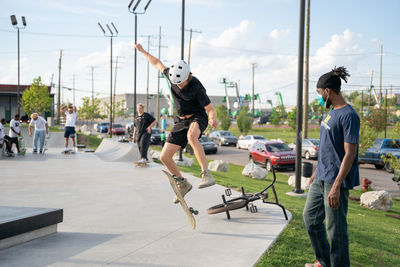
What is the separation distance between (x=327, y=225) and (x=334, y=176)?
0.47 metres

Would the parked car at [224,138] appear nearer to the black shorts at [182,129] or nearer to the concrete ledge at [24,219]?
the black shorts at [182,129]

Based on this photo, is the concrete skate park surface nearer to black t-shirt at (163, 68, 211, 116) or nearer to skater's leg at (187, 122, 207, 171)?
skater's leg at (187, 122, 207, 171)

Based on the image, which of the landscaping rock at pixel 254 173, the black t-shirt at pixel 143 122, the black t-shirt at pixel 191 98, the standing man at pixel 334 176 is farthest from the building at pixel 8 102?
the standing man at pixel 334 176

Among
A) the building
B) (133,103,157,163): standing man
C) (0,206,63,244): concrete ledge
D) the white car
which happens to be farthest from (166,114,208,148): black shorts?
the building

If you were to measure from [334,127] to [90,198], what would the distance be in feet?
16.0

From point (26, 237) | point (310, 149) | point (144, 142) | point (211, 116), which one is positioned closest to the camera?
point (26, 237)

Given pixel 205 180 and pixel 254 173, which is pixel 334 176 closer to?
pixel 205 180

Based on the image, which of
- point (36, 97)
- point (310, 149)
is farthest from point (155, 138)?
point (36, 97)

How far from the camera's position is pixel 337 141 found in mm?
3311

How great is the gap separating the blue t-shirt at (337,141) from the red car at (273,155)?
16.0 m

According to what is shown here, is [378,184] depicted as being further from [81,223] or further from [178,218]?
[81,223]

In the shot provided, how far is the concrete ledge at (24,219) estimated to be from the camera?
3744mm

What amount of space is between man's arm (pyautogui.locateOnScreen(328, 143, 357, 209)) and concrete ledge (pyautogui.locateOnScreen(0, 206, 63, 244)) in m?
3.19

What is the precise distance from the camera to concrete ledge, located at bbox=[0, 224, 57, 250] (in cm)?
379
